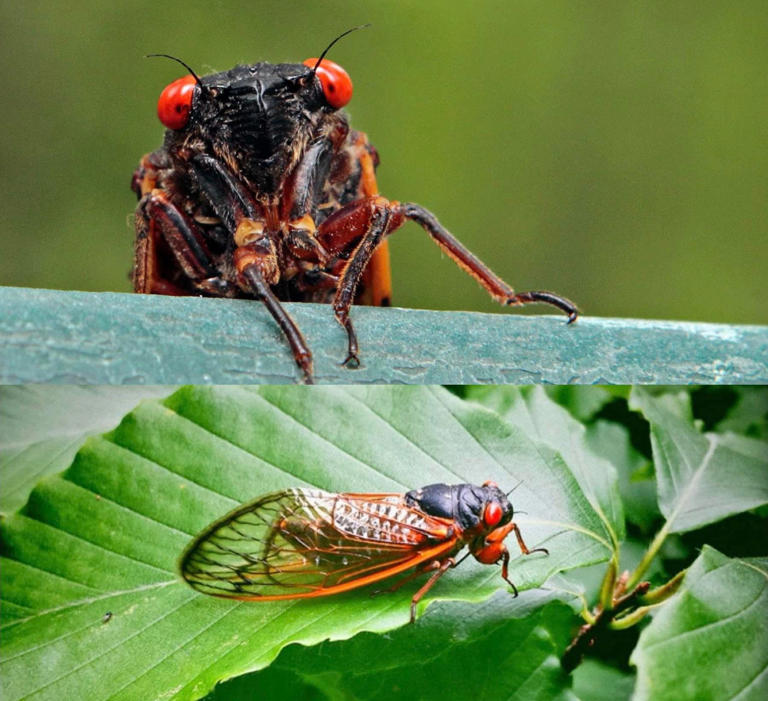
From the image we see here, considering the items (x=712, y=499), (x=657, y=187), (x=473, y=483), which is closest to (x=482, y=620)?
(x=473, y=483)

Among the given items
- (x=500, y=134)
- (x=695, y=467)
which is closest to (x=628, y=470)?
(x=695, y=467)

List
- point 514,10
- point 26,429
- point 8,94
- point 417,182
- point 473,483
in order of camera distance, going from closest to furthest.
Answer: point 26,429, point 473,483, point 8,94, point 417,182, point 514,10

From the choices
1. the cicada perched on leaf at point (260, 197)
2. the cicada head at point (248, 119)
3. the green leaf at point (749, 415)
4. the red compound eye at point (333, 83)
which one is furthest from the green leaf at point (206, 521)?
the red compound eye at point (333, 83)

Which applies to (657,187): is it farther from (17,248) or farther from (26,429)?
(26,429)

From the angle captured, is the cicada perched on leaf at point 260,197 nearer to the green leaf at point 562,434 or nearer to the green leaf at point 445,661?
the green leaf at point 562,434

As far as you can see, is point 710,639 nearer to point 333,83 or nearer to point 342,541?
point 342,541
